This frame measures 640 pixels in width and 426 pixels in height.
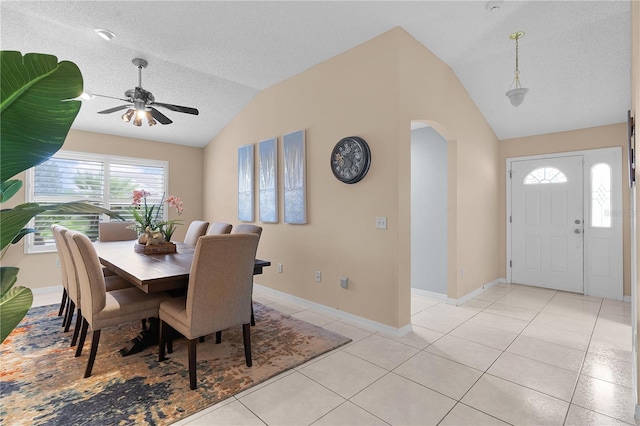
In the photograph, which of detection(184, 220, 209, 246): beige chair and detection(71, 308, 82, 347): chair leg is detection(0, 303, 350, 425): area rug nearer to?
detection(71, 308, 82, 347): chair leg

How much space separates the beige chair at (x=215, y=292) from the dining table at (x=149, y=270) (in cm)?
19

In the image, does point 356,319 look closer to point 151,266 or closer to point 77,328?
point 151,266

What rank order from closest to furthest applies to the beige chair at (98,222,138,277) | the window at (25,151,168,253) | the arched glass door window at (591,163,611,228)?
the beige chair at (98,222,138,277) → the arched glass door window at (591,163,611,228) → the window at (25,151,168,253)

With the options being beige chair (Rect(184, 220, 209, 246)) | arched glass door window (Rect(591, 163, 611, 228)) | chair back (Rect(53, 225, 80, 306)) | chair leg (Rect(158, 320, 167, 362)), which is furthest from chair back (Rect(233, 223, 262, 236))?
arched glass door window (Rect(591, 163, 611, 228))

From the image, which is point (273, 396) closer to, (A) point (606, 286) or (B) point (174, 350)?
(B) point (174, 350)

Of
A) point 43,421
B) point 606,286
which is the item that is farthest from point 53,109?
point 606,286

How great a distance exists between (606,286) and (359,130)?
4.11 metres

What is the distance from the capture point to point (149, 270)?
7.51 feet

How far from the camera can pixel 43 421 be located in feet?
5.67

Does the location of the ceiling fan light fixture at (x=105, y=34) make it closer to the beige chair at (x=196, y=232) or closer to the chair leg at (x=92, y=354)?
the beige chair at (x=196, y=232)

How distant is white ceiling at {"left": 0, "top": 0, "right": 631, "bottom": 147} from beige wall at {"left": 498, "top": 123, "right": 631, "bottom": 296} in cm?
15

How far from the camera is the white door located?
4.47m

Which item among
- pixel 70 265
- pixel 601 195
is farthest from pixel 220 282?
pixel 601 195

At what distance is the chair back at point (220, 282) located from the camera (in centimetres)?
205
